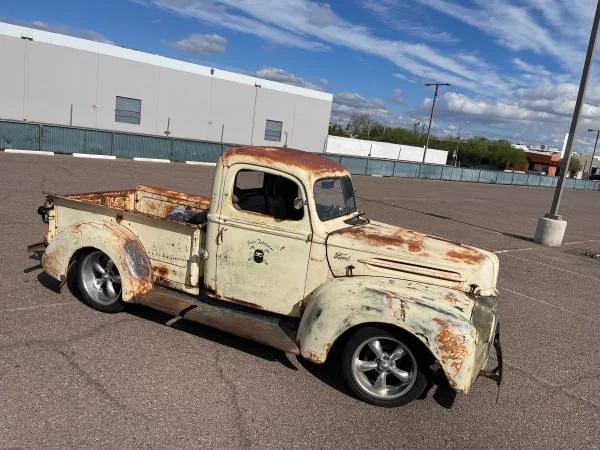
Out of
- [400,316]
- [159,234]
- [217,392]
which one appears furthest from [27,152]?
[400,316]

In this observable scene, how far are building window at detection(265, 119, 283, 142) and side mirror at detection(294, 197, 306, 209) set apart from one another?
42234 millimetres

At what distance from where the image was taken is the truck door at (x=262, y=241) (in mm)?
4367

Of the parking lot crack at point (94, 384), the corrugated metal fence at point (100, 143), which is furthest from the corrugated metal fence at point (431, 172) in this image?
the parking lot crack at point (94, 384)

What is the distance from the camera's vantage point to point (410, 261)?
164 inches

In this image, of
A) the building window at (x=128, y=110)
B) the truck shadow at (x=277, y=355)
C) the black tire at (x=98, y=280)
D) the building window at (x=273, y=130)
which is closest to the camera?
the truck shadow at (x=277, y=355)

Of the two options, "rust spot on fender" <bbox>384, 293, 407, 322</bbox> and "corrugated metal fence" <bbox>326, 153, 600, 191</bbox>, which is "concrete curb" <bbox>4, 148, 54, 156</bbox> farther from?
"rust spot on fender" <bbox>384, 293, 407, 322</bbox>

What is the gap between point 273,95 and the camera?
148 ft

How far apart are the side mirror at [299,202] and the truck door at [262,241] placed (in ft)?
0.12

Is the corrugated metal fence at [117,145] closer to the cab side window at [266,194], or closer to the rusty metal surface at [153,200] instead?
the rusty metal surface at [153,200]

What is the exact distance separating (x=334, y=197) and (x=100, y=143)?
21.8 m

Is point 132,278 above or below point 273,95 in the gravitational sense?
below

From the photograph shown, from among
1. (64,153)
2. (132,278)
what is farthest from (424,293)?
(64,153)

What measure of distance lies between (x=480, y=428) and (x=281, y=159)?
2.82m

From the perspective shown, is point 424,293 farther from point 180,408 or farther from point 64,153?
point 64,153
